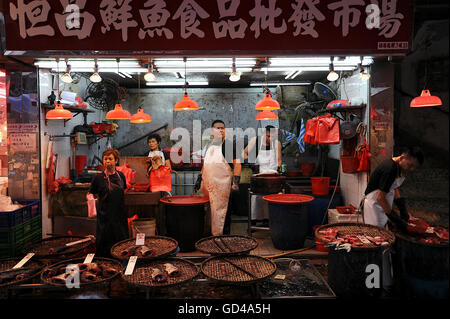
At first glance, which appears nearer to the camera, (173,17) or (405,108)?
(173,17)

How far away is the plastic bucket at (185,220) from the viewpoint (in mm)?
5338

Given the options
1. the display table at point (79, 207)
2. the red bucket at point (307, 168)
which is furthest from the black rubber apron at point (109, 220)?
the red bucket at point (307, 168)

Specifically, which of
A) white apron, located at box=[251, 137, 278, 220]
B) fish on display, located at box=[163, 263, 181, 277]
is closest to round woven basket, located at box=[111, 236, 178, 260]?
fish on display, located at box=[163, 263, 181, 277]

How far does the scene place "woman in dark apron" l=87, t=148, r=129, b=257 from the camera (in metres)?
4.61

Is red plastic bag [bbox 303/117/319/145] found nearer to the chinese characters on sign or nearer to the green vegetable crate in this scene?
the chinese characters on sign

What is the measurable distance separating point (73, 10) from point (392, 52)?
4.17 metres

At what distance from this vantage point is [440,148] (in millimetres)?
5418

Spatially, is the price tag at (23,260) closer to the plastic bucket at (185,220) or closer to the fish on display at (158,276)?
the fish on display at (158,276)

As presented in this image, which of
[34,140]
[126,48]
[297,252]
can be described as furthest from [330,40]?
[34,140]

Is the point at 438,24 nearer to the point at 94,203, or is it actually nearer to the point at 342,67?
the point at 342,67

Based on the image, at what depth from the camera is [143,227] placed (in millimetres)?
5730

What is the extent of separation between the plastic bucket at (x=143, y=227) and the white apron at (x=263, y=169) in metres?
2.36

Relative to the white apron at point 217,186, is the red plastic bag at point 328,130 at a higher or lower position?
higher

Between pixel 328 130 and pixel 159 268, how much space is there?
4236mm
